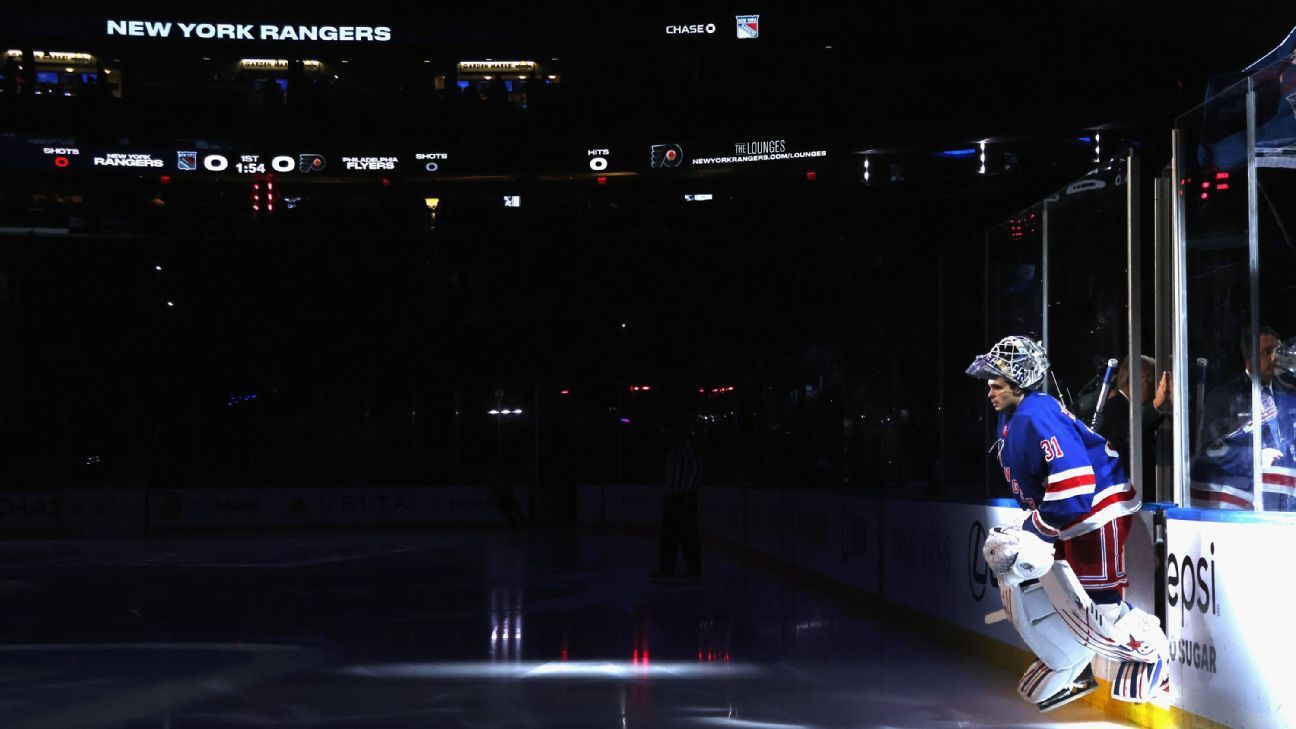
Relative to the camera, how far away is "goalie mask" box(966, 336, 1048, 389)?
5492 mm

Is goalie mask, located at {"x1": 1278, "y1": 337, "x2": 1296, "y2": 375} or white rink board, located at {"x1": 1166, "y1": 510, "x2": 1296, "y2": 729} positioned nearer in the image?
white rink board, located at {"x1": 1166, "y1": 510, "x2": 1296, "y2": 729}

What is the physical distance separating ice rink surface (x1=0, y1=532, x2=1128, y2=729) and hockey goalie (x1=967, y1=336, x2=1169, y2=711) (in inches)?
29.9

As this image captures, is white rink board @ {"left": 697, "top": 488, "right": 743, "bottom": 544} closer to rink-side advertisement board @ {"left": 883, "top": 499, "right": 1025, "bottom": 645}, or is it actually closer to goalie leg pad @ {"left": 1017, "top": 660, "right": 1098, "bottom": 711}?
rink-side advertisement board @ {"left": 883, "top": 499, "right": 1025, "bottom": 645}

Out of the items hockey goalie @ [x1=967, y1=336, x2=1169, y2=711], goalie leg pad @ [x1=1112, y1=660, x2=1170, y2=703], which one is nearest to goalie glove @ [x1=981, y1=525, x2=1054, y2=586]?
hockey goalie @ [x1=967, y1=336, x2=1169, y2=711]

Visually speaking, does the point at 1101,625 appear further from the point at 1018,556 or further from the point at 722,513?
the point at 722,513

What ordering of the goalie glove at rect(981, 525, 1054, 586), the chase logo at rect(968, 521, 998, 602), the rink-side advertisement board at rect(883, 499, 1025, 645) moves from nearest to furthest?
the goalie glove at rect(981, 525, 1054, 586) → the rink-side advertisement board at rect(883, 499, 1025, 645) → the chase logo at rect(968, 521, 998, 602)

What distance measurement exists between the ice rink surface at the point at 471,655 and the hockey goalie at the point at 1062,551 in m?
0.76

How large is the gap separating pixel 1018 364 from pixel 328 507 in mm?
21047

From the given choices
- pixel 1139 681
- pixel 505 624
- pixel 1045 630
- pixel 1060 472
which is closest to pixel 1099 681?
pixel 1139 681

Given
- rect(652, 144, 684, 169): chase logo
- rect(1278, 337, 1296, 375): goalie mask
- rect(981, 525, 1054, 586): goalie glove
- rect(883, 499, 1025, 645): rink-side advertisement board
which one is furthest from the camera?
rect(652, 144, 684, 169): chase logo

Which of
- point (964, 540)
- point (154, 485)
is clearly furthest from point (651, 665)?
point (154, 485)

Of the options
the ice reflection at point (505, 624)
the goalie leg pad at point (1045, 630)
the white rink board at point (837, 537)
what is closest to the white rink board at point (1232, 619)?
the goalie leg pad at point (1045, 630)

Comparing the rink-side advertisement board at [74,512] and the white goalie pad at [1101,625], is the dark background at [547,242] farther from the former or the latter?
the white goalie pad at [1101,625]

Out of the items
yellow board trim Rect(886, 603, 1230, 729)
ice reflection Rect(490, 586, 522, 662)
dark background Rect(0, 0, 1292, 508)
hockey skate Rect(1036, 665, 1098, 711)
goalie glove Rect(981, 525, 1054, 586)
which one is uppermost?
dark background Rect(0, 0, 1292, 508)
